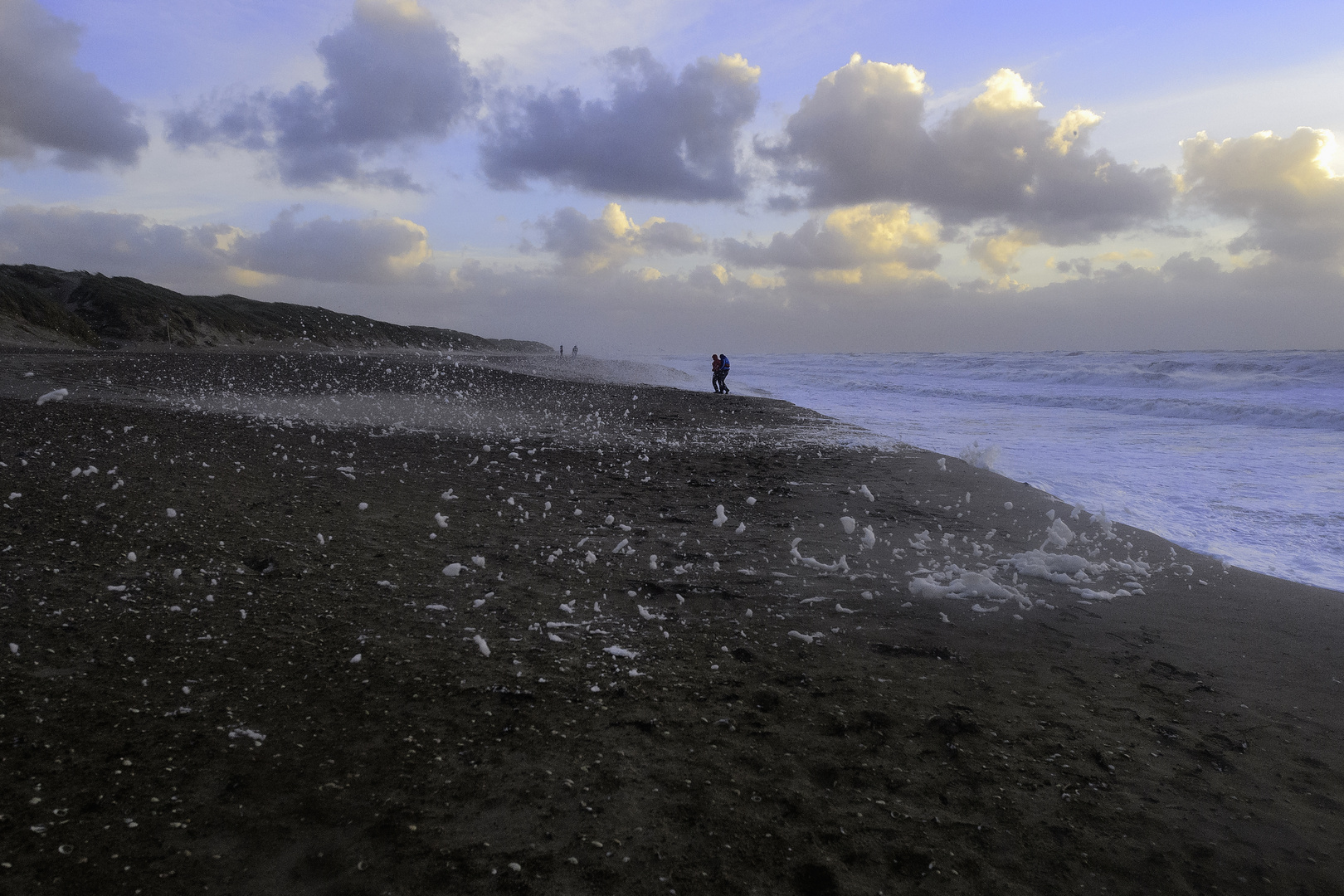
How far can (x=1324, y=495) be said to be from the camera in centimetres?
1017

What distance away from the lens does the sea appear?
8.30 m

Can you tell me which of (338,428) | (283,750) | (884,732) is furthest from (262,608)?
(338,428)

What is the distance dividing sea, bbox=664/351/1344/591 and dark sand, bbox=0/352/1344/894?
2.09m

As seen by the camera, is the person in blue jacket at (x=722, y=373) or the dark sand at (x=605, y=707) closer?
the dark sand at (x=605, y=707)

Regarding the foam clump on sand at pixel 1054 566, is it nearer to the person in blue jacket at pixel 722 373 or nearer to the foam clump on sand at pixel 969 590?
the foam clump on sand at pixel 969 590

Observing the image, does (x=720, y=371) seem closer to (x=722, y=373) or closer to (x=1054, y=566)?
(x=722, y=373)

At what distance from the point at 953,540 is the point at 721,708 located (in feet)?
13.8

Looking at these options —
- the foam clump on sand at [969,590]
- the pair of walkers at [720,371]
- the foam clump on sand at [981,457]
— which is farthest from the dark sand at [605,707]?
the pair of walkers at [720,371]

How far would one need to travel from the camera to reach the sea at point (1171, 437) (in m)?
8.30

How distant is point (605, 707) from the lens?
143 inches

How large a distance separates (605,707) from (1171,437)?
18285 mm

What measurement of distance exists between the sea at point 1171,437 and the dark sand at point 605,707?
6.86ft

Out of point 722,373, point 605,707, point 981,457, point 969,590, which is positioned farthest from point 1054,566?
point 722,373

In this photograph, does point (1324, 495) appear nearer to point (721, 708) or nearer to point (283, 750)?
point (721, 708)
